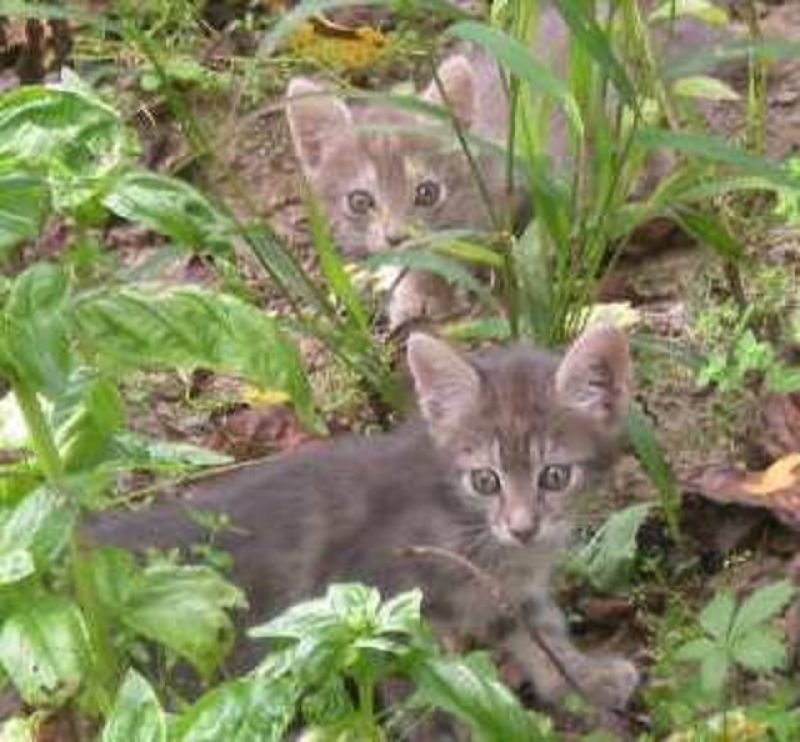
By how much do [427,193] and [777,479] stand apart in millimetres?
1813

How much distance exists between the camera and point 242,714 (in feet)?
8.14

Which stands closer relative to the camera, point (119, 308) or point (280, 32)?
point (119, 308)

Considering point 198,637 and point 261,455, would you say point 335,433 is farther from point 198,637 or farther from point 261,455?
point 198,637

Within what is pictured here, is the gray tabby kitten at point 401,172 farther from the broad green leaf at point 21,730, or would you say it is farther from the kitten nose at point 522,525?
the broad green leaf at point 21,730

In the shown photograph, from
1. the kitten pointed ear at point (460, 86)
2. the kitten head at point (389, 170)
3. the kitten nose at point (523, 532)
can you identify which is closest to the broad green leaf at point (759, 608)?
the kitten nose at point (523, 532)

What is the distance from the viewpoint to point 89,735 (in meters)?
3.42

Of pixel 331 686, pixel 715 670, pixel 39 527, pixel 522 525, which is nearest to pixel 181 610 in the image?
pixel 39 527

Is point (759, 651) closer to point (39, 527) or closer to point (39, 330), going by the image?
point (39, 527)

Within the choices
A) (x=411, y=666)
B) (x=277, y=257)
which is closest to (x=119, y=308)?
(x=411, y=666)

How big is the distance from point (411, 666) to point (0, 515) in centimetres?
55

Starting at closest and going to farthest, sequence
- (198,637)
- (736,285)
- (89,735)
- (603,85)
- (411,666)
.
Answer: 1. (411,666)
2. (198,637)
3. (89,735)
4. (603,85)
5. (736,285)

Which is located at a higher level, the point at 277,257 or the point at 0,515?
the point at 0,515

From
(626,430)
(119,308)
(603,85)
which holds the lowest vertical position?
(626,430)

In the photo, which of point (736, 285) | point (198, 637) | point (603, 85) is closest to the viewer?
point (198, 637)
